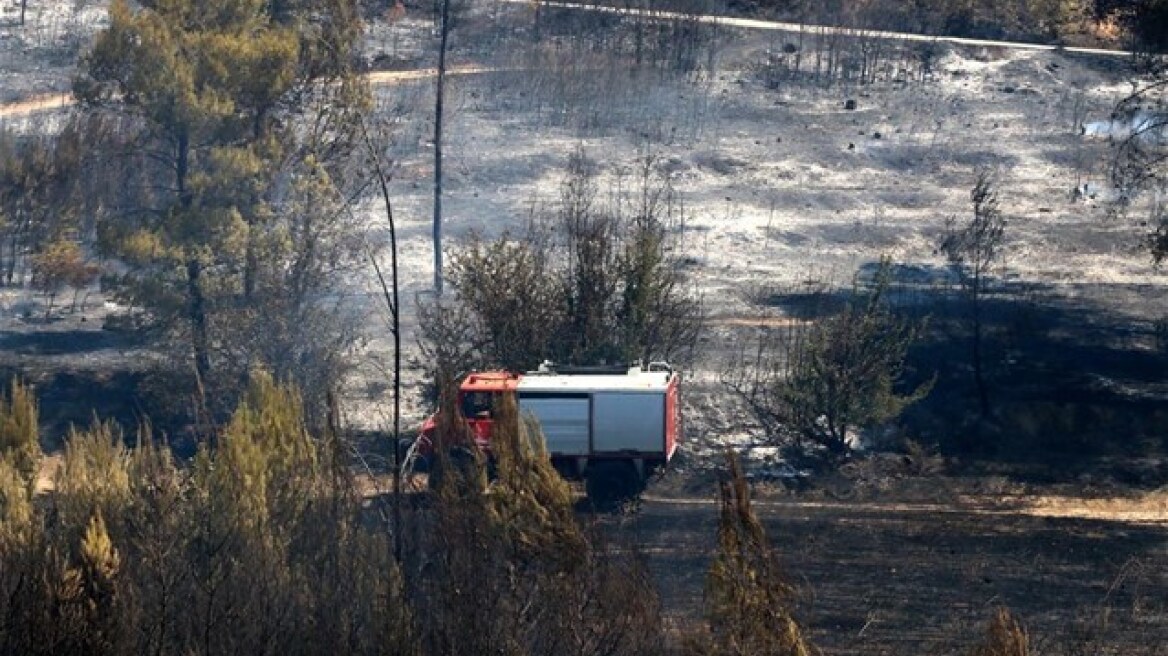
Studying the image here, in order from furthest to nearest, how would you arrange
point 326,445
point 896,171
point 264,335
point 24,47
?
point 24,47
point 896,171
point 264,335
point 326,445

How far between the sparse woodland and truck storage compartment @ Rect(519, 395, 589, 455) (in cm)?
138

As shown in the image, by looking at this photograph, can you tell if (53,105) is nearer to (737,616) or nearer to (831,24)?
(831,24)

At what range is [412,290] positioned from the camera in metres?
36.6

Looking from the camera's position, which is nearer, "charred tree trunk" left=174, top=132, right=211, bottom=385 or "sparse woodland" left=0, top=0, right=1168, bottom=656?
"sparse woodland" left=0, top=0, right=1168, bottom=656

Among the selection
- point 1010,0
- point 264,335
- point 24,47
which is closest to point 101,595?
point 264,335

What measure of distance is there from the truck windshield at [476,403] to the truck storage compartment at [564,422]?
1.95 feet

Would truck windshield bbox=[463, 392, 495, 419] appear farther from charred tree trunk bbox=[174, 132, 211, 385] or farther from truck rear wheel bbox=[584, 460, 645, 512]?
charred tree trunk bbox=[174, 132, 211, 385]

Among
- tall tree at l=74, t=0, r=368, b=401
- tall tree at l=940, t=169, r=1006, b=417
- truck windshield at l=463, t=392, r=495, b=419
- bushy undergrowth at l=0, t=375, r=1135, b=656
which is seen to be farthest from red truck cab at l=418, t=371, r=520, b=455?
bushy undergrowth at l=0, t=375, r=1135, b=656

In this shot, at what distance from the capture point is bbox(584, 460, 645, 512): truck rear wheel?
87.3ft

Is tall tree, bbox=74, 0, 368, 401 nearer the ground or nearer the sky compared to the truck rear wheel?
nearer the sky

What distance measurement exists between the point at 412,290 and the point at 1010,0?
76.1 feet

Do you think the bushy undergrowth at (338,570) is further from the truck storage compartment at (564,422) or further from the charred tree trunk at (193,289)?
the charred tree trunk at (193,289)

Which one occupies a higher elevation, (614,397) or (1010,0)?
(1010,0)

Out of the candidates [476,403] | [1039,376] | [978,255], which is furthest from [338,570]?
[978,255]
